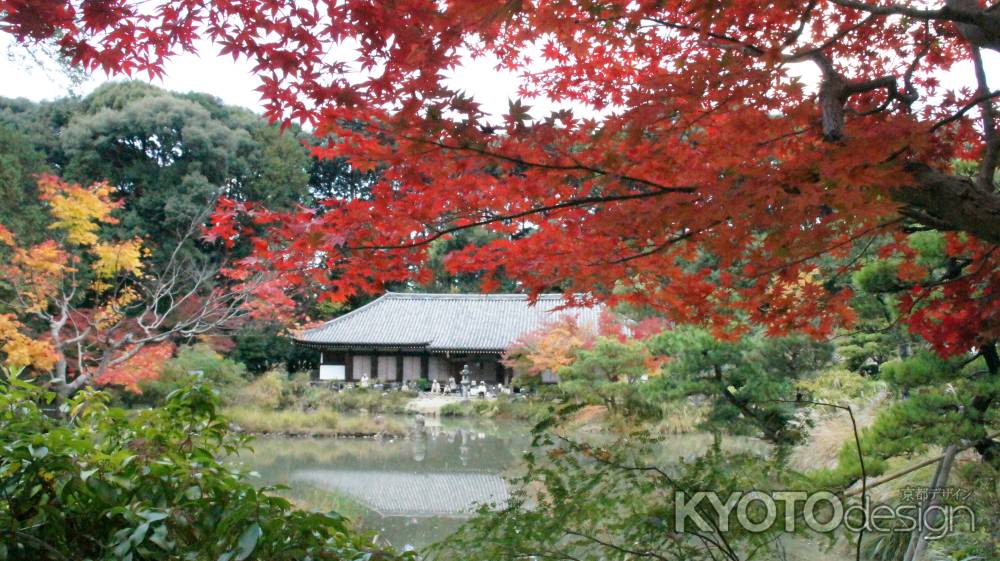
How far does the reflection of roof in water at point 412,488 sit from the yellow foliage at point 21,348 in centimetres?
293

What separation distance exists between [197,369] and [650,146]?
453 inches

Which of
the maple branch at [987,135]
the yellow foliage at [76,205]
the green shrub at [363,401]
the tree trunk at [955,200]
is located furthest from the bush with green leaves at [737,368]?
the green shrub at [363,401]

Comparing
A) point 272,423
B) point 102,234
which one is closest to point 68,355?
point 272,423

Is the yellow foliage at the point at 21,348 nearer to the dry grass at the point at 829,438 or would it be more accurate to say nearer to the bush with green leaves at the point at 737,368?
the bush with green leaves at the point at 737,368

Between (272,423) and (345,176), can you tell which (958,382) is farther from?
(345,176)

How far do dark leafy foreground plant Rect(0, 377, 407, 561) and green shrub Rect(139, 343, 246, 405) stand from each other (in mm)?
10935

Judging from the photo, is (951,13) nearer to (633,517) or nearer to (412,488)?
(633,517)

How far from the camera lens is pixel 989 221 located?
5.10 feet

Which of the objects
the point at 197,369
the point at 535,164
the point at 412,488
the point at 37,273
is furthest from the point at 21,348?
the point at 535,164

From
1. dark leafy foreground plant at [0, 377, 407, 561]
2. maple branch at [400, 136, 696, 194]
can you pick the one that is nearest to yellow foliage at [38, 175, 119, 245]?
dark leafy foreground plant at [0, 377, 407, 561]

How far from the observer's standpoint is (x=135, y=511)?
1.35m

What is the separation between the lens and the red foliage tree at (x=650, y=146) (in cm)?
165

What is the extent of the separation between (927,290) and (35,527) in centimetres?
259

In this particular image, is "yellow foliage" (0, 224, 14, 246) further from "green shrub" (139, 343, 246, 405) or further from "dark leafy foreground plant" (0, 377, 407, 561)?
"dark leafy foreground plant" (0, 377, 407, 561)
